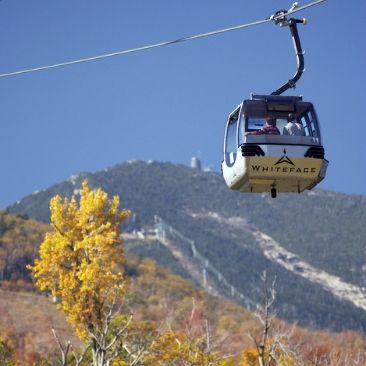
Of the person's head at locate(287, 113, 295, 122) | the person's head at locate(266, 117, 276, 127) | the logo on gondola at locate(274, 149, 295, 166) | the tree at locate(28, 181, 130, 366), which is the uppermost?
the person's head at locate(287, 113, 295, 122)

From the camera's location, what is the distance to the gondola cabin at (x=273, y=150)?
1252 cm

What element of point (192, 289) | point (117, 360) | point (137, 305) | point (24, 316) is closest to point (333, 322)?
point (192, 289)

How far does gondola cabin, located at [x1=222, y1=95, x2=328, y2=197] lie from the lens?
12523 mm

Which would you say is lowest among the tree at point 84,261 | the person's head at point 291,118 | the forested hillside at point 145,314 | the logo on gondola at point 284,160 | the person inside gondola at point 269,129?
the forested hillside at point 145,314

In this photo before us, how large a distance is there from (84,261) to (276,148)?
19.2 metres

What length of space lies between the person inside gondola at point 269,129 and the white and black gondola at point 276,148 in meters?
0.04

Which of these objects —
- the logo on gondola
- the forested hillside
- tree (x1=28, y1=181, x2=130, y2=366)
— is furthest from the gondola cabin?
the forested hillside

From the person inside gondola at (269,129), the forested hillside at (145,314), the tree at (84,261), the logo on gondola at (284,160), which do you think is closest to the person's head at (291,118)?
the person inside gondola at (269,129)

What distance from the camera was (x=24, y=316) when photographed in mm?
95625

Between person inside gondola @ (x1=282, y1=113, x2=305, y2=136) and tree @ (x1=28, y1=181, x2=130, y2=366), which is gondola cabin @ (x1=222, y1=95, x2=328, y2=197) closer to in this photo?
person inside gondola @ (x1=282, y1=113, x2=305, y2=136)

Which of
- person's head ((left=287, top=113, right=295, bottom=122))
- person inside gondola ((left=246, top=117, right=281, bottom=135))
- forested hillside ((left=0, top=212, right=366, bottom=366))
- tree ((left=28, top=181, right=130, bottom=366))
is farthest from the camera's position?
forested hillside ((left=0, top=212, right=366, bottom=366))

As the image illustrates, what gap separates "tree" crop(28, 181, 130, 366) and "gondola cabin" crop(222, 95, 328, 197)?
55.9 feet

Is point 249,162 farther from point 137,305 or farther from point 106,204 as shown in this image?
point 137,305

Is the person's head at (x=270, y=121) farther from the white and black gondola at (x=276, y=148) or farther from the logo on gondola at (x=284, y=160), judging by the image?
the logo on gondola at (x=284, y=160)
